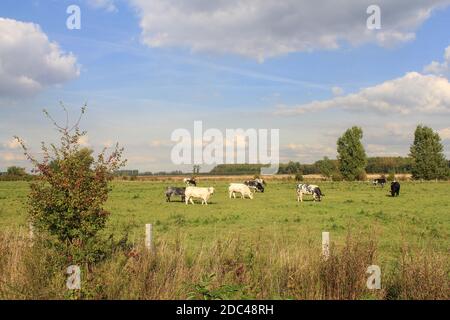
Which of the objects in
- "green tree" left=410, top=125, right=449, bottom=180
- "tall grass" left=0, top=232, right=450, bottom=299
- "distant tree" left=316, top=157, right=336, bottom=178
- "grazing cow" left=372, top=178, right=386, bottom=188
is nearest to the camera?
"tall grass" left=0, top=232, right=450, bottom=299

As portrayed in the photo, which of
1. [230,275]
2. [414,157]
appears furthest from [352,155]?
[230,275]

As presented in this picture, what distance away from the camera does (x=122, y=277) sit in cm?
768

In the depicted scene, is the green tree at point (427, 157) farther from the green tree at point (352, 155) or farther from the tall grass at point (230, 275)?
the tall grass at point (230, 275)

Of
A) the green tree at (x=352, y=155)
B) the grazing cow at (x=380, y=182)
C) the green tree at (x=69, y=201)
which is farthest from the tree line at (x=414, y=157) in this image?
the green tree at (x=69, y=201)

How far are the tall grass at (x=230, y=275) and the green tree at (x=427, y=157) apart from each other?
89499mm

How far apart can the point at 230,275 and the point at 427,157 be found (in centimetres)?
9175

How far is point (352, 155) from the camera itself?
300 feet

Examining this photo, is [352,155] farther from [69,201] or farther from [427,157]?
[69,201]

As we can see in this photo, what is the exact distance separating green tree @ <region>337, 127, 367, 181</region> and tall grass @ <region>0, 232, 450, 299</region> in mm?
84292

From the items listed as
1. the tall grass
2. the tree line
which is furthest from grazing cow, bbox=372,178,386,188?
the tall grass

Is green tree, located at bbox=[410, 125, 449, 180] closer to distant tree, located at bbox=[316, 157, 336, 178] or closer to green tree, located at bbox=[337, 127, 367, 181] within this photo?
green tree, located at bbox=[337, 127, 367, 181]

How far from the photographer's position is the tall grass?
7230 millimetres

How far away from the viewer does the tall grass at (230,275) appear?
723cm
